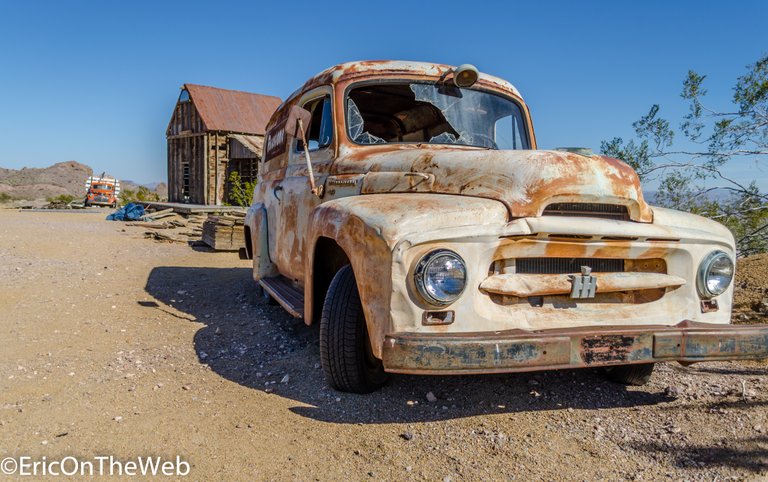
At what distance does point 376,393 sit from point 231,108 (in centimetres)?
2024

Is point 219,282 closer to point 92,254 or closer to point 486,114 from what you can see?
point 92,254

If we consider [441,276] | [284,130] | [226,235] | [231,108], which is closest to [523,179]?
[441,276]

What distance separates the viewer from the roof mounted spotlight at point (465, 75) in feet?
13.4

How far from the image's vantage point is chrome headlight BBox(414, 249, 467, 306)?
2.61m

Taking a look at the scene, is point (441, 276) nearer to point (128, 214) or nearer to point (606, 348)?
point (606, 348)

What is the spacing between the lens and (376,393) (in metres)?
3.34

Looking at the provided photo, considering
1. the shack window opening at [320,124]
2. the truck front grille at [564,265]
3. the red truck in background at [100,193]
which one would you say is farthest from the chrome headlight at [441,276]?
the red truck in background at [100,193]

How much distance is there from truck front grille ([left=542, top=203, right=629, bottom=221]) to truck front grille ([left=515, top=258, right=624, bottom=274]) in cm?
23

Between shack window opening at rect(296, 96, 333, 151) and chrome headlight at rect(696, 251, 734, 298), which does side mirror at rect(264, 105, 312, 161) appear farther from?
chrome headlight at rect(696, 251, 734, 298)

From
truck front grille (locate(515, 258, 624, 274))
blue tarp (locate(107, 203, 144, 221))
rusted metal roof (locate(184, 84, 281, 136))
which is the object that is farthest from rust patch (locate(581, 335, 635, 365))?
rusted metal roof (locate(184, 84, 281, 136))

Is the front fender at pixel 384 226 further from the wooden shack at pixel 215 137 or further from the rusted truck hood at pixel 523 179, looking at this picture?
the wooden shack at pixel 215 137

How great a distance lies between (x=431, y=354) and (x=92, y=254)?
26.9ft

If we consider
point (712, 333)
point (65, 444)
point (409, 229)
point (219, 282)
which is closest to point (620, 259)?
point (712, 333)

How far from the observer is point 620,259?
307 cm
